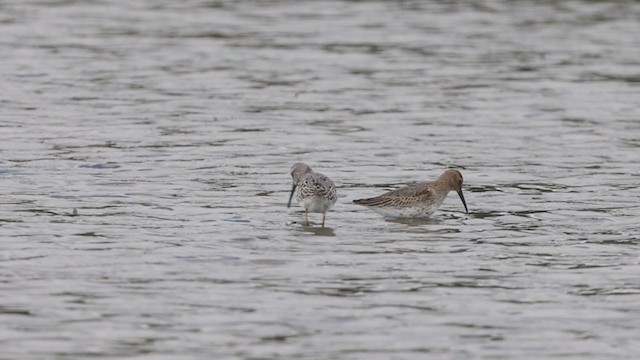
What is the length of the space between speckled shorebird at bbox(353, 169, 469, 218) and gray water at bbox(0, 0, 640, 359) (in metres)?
0.19

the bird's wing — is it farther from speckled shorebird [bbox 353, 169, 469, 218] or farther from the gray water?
the gray water

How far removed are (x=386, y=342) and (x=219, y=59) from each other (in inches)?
734

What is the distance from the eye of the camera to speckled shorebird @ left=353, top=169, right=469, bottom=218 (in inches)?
643

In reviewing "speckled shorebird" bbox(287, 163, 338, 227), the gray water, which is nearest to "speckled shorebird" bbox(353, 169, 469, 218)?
the gray water

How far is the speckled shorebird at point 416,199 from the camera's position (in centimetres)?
1633

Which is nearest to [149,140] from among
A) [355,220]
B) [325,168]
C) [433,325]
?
[325,168]

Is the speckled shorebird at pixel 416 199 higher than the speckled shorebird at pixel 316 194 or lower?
lower

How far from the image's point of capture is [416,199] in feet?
54.0

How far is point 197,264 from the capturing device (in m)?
13.8

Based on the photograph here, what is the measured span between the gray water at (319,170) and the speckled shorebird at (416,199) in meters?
0.19

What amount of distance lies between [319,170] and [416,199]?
3.06m

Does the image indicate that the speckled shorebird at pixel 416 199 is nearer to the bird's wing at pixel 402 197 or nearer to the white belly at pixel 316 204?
the bird's wing at pixel 402 197

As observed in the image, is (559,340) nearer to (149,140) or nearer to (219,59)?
(149,140)

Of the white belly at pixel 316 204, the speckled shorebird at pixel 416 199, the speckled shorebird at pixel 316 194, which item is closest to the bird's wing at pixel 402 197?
the speckled shorebird at pixel 416 199
